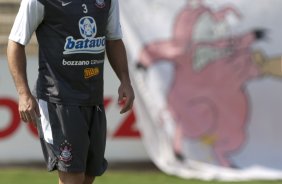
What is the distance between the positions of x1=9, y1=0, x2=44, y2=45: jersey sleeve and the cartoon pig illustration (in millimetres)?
2852

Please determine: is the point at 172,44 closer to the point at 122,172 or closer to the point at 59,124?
the point at 122,172

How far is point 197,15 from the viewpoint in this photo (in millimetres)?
6883

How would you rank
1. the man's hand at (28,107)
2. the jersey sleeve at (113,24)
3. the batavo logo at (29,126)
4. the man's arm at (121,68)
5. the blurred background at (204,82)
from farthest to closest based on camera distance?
the batavo logo at (29,126), the blurred background at (204,82), the man's arm at (121,68), the jersey sleeve at (113,24), the man's hand at (28,107)

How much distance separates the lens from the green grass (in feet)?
21.5

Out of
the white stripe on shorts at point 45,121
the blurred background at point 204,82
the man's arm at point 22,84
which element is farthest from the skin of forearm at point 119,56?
the blurred background at point 204,82

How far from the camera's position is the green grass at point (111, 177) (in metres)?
6.56

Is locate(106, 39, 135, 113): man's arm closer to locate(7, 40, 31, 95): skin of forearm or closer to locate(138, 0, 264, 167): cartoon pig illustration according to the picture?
locate(7, 40, 31, 95): skin of forearm

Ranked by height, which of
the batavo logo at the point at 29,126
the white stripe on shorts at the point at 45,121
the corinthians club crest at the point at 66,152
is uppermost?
the white stripe on shorts at the point at 45,121

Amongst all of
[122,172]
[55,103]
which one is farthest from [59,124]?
[122,172]

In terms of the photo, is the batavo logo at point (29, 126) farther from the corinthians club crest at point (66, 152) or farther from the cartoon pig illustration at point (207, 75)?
the corinthians club crest at point (66, 152)

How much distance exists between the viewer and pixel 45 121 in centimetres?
427

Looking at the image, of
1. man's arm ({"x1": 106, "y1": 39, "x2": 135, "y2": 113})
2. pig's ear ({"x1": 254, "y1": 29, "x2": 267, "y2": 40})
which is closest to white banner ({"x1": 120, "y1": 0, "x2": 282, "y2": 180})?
pig's ear ({"x1": 254, "y1": 29, "x2": 267, "y2": 40})

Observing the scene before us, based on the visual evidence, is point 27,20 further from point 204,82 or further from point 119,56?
point 204,82

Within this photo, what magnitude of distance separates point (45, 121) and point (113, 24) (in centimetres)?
63
